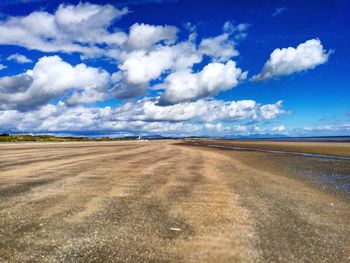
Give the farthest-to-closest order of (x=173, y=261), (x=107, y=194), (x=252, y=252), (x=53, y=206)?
(x=107, y=194)
(x=53, y=206)
(x=252, y=252)
(x=173, y=261)

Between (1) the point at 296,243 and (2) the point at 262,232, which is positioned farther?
(2) the point at 262,232

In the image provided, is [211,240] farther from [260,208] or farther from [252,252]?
[260,208]

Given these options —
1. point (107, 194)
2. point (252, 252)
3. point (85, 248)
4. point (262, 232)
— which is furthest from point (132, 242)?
point (107, 194)

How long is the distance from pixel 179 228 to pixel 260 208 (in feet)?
9.14

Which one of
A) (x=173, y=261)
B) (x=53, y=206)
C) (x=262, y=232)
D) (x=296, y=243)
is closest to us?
(x=173, y=261)

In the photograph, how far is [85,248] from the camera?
18.2 ft

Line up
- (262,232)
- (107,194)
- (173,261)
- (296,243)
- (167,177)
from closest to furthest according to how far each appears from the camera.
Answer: (173,261), (296,243), (262,232), (107,194), (167,177)

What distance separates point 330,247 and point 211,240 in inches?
81.2

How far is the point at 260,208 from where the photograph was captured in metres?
8.44

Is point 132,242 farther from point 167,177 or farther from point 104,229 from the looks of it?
point 167,177

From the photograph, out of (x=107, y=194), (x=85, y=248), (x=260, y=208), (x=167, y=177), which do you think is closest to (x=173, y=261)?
(x=85, y=248)

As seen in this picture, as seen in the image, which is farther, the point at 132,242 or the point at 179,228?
the point at 179,228

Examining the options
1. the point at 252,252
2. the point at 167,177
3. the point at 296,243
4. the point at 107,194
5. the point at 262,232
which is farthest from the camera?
the point at 167,177

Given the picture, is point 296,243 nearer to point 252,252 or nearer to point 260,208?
→ point 252,252
